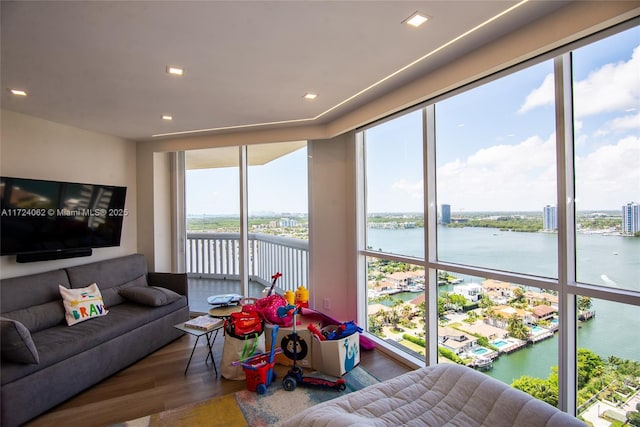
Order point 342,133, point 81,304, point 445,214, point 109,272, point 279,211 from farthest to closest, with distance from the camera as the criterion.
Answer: point 279,211, point 342,133, point 109,272, point 81,304, point 445,214

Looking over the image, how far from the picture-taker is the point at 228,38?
187cm

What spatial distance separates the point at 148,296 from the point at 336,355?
2.21m

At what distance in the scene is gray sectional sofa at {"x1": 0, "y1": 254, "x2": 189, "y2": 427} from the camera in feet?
7.13

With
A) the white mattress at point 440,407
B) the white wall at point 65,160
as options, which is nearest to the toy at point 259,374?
the white mattress at point 440,407

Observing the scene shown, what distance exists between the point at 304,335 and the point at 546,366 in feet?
6.19

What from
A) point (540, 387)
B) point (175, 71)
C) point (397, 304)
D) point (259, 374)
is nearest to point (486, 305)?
point (540, 387)

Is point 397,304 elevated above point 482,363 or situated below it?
above

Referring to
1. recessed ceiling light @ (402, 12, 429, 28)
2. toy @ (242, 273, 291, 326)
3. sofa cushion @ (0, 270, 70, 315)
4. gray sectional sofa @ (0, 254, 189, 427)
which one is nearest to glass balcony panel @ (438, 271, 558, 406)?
toy @ (242, 273, 291, 326)

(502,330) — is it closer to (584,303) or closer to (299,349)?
(584,303)

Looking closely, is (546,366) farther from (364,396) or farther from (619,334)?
(364,396)

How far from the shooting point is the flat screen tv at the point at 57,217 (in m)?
2.89

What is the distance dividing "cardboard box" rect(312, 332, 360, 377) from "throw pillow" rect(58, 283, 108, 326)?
2.22m

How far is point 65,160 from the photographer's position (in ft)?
11.5

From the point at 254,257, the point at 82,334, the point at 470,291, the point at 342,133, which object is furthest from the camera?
the point at 254,257
